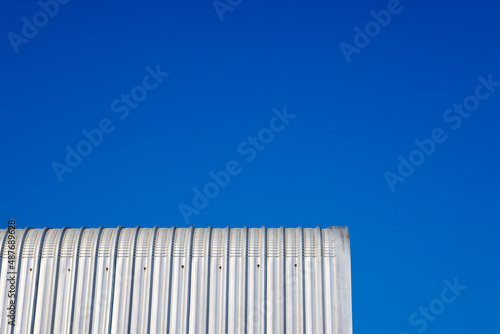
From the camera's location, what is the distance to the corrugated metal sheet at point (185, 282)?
33.6 ft

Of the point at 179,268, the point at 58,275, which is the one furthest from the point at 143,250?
the point at 58,275

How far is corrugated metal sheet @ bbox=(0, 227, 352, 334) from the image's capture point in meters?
10.2

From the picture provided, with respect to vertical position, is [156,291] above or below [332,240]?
below

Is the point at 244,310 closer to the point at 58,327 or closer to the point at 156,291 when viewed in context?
the point at 156,291

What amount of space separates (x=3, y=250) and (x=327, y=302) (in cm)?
661

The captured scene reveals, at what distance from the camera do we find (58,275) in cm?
1077

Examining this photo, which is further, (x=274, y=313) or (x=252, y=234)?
(x=252, y=234)

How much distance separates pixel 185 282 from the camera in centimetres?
1052

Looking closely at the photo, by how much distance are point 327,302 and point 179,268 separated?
9.61 ft

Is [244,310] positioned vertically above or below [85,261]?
below

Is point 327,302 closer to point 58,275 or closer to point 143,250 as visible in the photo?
point 143,250

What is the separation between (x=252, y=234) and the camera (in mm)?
10961

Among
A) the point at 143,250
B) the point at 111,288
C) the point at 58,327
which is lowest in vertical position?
the point at 58,327

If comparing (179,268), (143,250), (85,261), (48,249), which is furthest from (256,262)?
(48,249)
